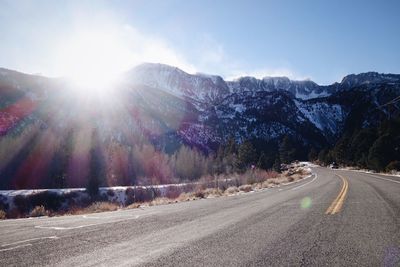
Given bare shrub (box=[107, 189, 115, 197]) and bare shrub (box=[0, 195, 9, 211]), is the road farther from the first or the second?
bare shrub (box=[107, 189, 115, 197])

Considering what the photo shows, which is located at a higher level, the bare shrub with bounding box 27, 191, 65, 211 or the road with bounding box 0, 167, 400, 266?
the road with bounding box 0, 167, 400, 266

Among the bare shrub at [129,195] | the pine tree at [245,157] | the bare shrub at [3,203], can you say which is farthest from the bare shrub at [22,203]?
the pine tree at [245,157]

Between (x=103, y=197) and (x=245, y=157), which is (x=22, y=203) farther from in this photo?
(x=245, y=157)

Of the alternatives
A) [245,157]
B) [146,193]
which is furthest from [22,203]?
[245,157]

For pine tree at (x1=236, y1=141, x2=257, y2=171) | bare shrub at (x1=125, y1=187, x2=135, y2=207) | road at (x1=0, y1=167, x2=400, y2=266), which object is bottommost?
bare shrub at (x1=125, y1=187, x2=135, y2=207)

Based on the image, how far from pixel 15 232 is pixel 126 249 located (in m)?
3.64

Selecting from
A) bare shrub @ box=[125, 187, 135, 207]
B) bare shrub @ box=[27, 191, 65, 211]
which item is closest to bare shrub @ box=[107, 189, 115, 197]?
bare shrub @ box=[125, 187, 135, 207]

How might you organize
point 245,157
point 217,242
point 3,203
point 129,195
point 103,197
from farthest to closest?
point 245,157 → point 129,195 → point 103,197 → point 3,203 → point 217,242

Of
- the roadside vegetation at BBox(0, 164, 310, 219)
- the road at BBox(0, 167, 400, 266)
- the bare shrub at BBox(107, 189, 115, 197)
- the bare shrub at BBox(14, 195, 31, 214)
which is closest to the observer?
the road at BBox(0, 167, 400, 266)

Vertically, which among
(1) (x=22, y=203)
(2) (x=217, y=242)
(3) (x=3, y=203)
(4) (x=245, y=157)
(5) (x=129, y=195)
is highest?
(4) (x=245, y=157)

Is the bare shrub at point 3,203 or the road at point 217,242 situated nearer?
the road at point 217,242

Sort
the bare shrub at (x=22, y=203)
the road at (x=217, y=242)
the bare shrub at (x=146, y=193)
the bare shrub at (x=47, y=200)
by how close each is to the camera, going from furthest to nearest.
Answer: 1. the bare shrub at (x=146, y=193)
2. the bare shrub at (x=47, y=200)
3. the bare shrub at (x=22, y=203)
4. the road at (x=217, y=242)

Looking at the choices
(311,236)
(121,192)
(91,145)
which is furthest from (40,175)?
(311,236)

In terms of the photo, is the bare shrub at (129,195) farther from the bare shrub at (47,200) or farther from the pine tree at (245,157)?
the pine tree at (245,157)
